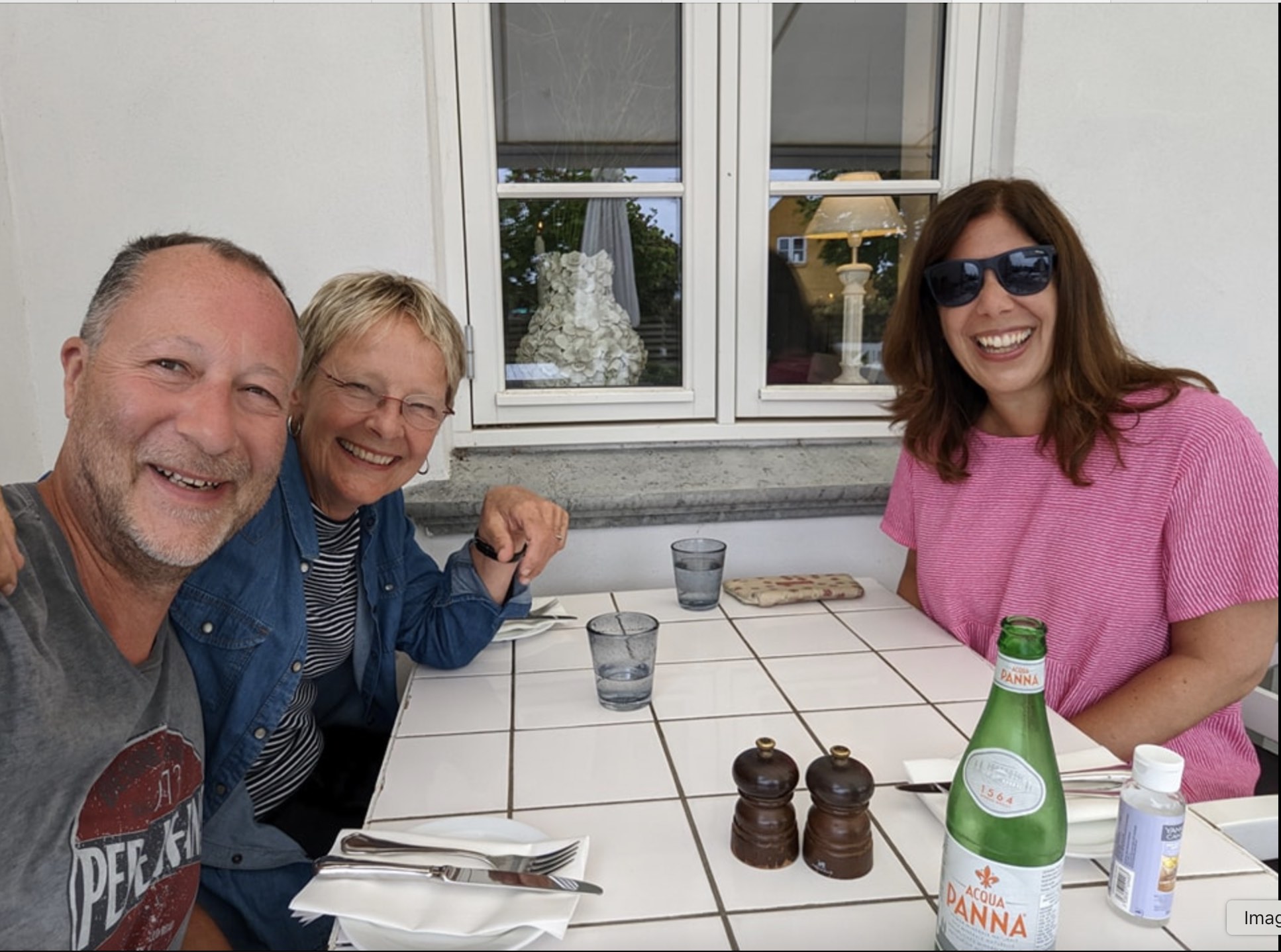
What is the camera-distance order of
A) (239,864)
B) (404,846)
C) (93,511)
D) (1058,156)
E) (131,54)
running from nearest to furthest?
(404,846), (93,511), (239,864), (131,54), (1058,156)

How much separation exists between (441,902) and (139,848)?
41 centimetres

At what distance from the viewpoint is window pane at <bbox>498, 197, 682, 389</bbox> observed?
Result: 1.88 metres

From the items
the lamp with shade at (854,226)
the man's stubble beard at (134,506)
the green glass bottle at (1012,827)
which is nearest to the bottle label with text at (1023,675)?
the green glass bottle at (1012,827)

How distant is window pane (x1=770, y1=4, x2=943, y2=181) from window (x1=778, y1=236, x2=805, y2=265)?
0.47 ft

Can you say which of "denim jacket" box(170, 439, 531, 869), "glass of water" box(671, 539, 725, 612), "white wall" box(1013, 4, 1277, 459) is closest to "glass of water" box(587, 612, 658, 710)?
"denim jacket" box(170, 439, 531, 869)

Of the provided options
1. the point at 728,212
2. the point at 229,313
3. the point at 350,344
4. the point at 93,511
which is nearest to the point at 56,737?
the point at 93,511

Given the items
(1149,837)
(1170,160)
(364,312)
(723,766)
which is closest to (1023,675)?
(1149,837)

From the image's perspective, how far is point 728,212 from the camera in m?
1.90

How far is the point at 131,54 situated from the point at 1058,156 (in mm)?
1954

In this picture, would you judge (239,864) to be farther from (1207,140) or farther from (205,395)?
(1207,140)

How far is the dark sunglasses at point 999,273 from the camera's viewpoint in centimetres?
129

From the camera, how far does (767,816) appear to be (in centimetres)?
73

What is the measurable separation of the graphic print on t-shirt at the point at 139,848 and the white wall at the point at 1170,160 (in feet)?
6.46

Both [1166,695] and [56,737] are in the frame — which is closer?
[56,737]
